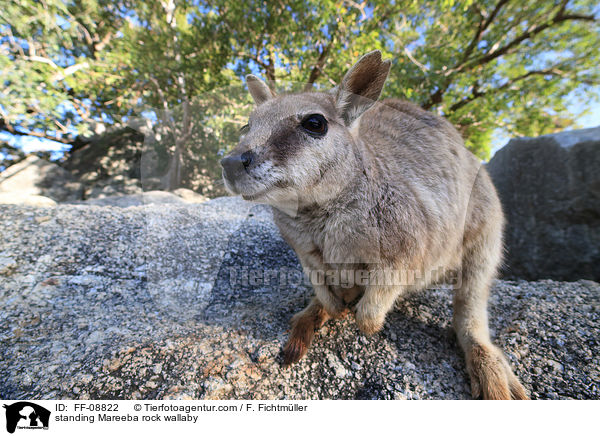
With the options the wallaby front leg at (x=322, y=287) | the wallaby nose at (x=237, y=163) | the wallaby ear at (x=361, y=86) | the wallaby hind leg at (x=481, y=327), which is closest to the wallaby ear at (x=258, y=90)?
the wallaby ear at (x=361, y=86)

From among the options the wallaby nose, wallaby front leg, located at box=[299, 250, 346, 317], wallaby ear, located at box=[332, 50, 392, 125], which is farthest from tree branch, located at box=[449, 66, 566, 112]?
the wallaby nose

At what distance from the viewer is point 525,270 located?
2.14 metres

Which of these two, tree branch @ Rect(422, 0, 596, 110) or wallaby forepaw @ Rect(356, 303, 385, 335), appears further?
tree branch @ Rect(422, 0, 596, 110)

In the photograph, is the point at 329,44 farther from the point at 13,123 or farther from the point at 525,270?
the point at 13,123

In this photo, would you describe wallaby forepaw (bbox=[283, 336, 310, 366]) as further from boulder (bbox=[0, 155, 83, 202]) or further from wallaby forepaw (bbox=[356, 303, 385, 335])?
boulder (bbox=[0, 155, 83, 202])

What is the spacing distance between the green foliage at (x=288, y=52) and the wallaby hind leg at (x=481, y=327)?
1.84 meters

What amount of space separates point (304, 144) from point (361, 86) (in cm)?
35

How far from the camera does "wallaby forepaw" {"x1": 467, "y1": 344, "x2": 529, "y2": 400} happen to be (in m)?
0.92

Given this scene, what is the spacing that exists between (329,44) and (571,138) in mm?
2396

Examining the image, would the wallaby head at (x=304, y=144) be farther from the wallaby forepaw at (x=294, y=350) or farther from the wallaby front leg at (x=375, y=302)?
the wallaby forepaw at (x=294, y=350)

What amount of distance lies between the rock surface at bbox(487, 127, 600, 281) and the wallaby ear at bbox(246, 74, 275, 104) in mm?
2356

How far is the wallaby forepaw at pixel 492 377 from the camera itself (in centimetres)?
92
